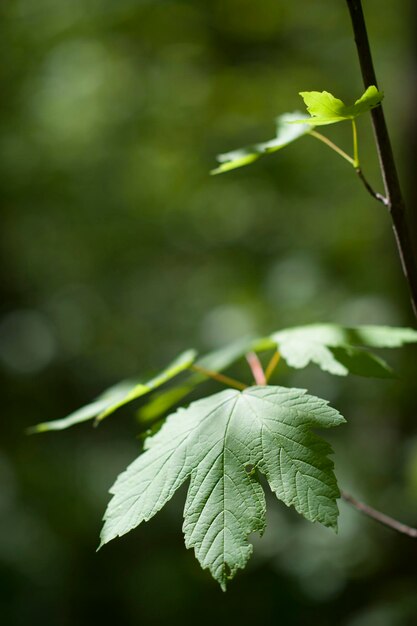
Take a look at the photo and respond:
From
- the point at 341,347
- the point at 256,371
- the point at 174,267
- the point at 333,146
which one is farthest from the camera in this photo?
the point at 174,267

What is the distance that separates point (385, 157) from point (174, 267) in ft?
19.3

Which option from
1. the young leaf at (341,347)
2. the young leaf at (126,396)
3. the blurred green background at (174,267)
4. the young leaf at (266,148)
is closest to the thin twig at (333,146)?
the young leaf at (266,148)

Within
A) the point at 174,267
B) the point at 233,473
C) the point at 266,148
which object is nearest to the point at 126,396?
the point at 233,473

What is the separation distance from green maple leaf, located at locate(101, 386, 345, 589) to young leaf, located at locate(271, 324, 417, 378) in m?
0.31

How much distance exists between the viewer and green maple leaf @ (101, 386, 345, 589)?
99 cm

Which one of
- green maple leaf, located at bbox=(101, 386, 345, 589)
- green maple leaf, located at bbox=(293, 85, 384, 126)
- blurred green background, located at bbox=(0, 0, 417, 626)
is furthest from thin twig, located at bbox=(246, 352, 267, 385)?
blurred green background, located at bbox=(0, 0, 417, 626)

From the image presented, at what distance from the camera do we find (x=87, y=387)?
6234 mm

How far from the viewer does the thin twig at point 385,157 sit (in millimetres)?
1075

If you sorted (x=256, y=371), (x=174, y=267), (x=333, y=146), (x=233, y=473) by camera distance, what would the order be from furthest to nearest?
(x=174, y=267) < (x=256, y=371) < (x=333, y=146) < (x=233, y=473)

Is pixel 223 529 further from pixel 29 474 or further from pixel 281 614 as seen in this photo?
pixel 29 474

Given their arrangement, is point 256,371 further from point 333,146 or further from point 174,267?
point 174,267

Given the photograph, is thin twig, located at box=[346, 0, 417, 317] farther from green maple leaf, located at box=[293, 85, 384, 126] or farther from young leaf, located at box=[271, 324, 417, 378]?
young leaf, located at box=[271, 324, 417, 378]

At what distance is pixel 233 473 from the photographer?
3.46 feet

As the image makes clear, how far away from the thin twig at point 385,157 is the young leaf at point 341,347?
0.28 meters
